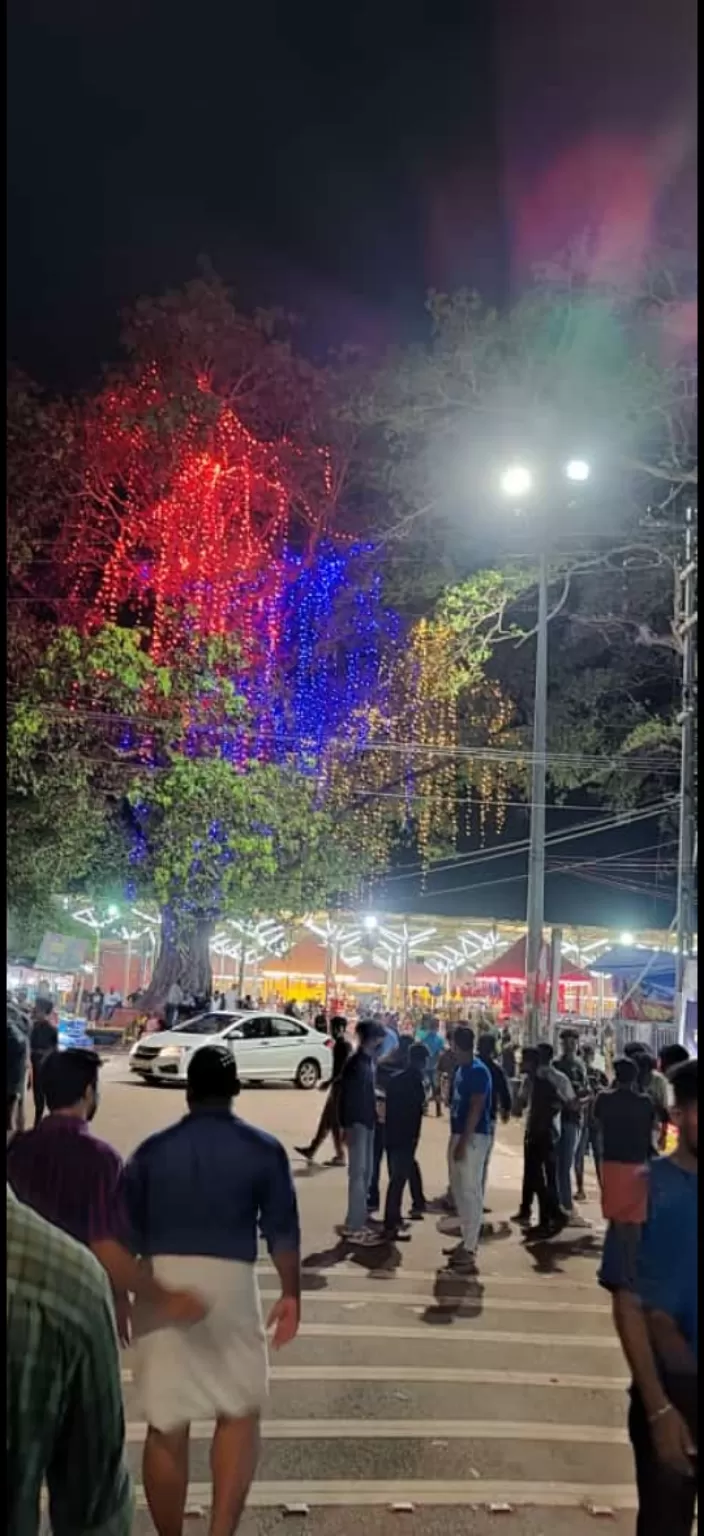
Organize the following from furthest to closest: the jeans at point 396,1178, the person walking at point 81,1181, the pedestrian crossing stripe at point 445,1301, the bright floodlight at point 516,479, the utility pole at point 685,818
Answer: the bright floodlight at point 516,479, the jeans at point 396,1178, the utility pole at point 685,818, the pedestrian crossing stripe at point 445,1301, the person walking at point 81,1181

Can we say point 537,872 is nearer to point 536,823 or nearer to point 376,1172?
point 536,823

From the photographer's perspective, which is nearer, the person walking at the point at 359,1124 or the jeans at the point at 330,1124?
the person walking at the point at 359,1124

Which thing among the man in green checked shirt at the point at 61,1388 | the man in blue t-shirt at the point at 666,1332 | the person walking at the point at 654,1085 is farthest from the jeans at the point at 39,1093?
the person walking at the point at 654,1085

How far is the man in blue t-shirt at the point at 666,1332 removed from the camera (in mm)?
2582

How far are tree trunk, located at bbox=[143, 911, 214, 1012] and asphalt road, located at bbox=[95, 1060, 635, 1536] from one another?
14.8 meters

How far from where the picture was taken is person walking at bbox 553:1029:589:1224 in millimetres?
8320

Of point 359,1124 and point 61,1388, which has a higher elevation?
point 61,1388

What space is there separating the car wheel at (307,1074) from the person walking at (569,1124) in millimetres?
8991

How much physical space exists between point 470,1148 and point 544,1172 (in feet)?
4.06

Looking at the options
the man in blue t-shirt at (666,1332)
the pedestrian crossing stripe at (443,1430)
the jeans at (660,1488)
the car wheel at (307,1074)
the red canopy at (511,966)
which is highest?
the red canopy at (511,966)

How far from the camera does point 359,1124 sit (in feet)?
24.9

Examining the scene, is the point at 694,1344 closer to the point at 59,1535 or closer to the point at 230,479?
the point at 59,1535

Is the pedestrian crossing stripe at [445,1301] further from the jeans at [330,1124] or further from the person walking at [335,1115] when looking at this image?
the person walking at [335,1115]

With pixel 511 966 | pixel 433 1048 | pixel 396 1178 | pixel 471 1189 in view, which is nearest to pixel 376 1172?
pixel 396 1178
